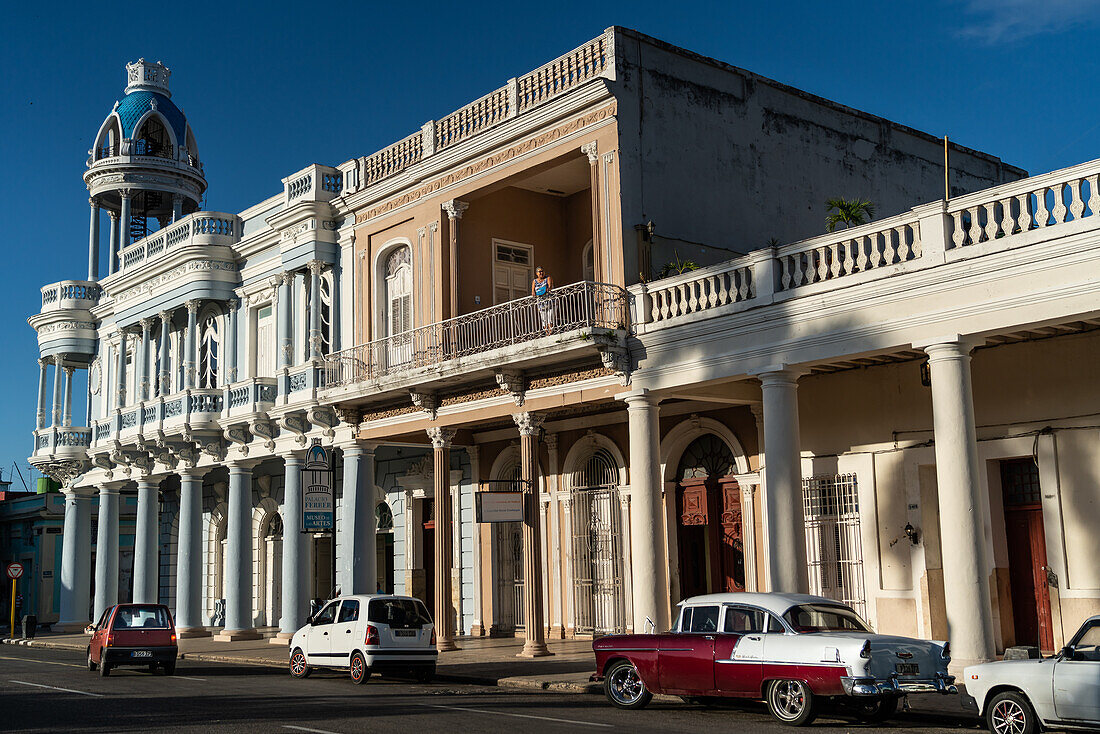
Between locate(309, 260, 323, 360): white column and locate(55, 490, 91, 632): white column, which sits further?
locate(55, 490, 91, 632): white column

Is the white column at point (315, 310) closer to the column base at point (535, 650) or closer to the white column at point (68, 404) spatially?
the column base at point (535, 650)

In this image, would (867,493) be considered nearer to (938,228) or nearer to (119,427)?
(938,228)

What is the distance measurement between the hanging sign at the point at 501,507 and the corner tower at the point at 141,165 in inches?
857

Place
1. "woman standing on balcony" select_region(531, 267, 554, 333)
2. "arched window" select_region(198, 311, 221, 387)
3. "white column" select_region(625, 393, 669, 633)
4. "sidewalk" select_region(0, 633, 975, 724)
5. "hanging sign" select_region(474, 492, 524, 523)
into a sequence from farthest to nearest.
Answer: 1. "arched window" select_region(198, 311, 221, 387)
2. "hanging sign" select_region(474, 492, 524, 523)
3. "woman standing on balcony" select_region(531, 267, 554, 333)
4. "white column" select_region(625, 393, 669, 633)
5. "sidewalk" select_region(0, 633, 975, 724)

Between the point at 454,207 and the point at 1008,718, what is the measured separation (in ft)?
50.2

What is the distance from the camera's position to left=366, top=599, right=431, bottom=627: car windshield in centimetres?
1767

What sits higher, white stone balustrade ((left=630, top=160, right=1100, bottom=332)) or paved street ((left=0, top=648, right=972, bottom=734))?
white stone balustrade ((left=630, top=160, right=1100, bottom=332))

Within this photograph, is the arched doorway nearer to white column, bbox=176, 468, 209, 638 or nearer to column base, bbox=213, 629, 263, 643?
column base, bbox=213, 629, 263, 643

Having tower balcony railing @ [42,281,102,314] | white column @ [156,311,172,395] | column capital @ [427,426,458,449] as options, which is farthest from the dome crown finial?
column capital @ [427,426,458,449]

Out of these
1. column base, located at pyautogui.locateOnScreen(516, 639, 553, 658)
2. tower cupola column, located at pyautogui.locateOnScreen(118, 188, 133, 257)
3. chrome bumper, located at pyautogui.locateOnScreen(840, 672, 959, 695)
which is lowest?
column base, located at pyautogui.locateOnScreen(516, 639, 553, 658)

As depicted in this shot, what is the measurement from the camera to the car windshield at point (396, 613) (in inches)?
696

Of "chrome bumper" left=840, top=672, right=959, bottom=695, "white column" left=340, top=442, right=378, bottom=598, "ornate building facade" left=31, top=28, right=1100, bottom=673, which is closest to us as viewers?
"chrome bumper" left=840, top=672, right=959, bottom=695

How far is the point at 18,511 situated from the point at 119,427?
17.4 meters

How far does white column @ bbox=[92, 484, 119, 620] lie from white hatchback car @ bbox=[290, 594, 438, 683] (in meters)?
18.4
